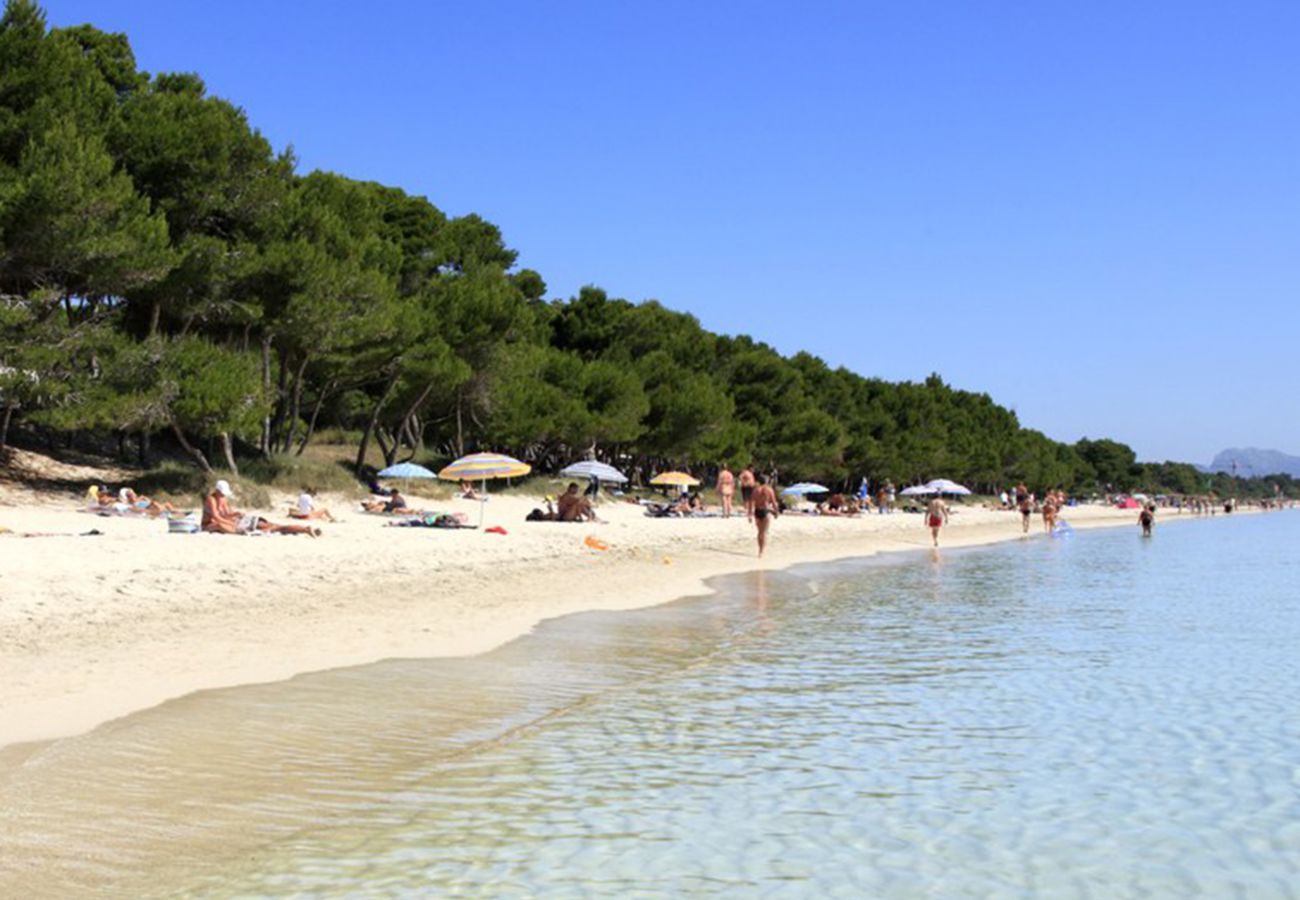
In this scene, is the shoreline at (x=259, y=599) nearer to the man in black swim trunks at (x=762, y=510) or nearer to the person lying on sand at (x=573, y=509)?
the man in black swim trunks at (x=762, y=510)

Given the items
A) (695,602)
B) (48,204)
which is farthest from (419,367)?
(695,602)

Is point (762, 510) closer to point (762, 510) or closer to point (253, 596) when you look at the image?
point (762, 510)

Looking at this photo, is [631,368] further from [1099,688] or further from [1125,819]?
[1125,819]

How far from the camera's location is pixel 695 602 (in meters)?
16.5

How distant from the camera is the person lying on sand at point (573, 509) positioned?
94.5ft

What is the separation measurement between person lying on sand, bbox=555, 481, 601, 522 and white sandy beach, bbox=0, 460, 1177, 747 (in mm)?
2354

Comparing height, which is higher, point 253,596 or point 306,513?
point 306,513

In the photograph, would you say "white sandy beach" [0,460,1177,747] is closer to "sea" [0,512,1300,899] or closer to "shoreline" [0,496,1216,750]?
"shoreline" [0,496,1216,750]

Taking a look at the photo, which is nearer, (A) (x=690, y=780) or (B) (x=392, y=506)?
(A) (x=690, y=780)

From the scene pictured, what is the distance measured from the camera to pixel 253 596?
1353 cm

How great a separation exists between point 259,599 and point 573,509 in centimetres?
1564

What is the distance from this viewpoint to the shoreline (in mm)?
8758

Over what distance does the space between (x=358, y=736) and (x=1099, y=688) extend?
627 centimetres

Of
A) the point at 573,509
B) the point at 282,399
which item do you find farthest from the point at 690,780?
the point at 282,399
